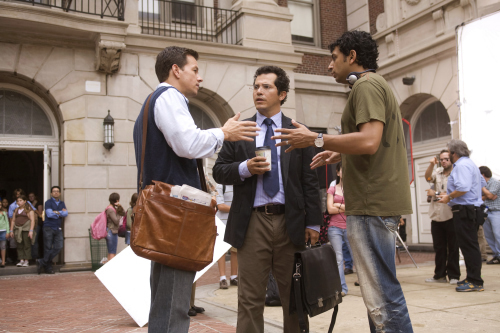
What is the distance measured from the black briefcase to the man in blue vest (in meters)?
0.80

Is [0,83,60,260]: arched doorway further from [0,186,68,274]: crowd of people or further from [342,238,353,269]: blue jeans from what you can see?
[342,238,353,269]: blue jeans

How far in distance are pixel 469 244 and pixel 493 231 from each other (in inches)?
173

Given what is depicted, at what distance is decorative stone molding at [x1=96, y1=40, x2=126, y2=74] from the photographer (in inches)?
452

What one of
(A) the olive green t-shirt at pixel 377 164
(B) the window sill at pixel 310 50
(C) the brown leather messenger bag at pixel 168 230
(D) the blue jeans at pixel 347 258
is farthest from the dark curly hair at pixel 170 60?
(B) the window sill at pixel 310 50


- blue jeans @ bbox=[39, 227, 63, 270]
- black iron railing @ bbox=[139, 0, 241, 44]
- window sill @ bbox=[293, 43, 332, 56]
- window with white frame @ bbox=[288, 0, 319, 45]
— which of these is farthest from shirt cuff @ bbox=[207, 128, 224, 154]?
window with white frame @ bbox=[288, 0, 319, 45]

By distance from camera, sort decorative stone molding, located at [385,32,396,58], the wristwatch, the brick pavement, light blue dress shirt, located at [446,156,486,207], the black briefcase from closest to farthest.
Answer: the wristwatch → the black briefcase → the brick pavement → light blue dress shirt, located at [446,156,486,207] → decorative stone molding, located at [385,32,396,58]

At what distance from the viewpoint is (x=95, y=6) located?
1174cm

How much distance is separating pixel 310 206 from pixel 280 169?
1.16 feet

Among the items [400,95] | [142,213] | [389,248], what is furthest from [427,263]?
[142,213]

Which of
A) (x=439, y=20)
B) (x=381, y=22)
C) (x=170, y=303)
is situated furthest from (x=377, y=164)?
(x=381, y=22)

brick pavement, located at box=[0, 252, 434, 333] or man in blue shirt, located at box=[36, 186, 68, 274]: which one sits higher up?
man in blue shirt, located at box=[36, 186, 68, 274]

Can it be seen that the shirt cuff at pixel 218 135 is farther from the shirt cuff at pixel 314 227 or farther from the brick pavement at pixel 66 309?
the brick pavement at pixel 66 309

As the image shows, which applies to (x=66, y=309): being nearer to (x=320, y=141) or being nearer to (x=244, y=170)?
(x=244, y=170)

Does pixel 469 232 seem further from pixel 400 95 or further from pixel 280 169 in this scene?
pixel 400 95
